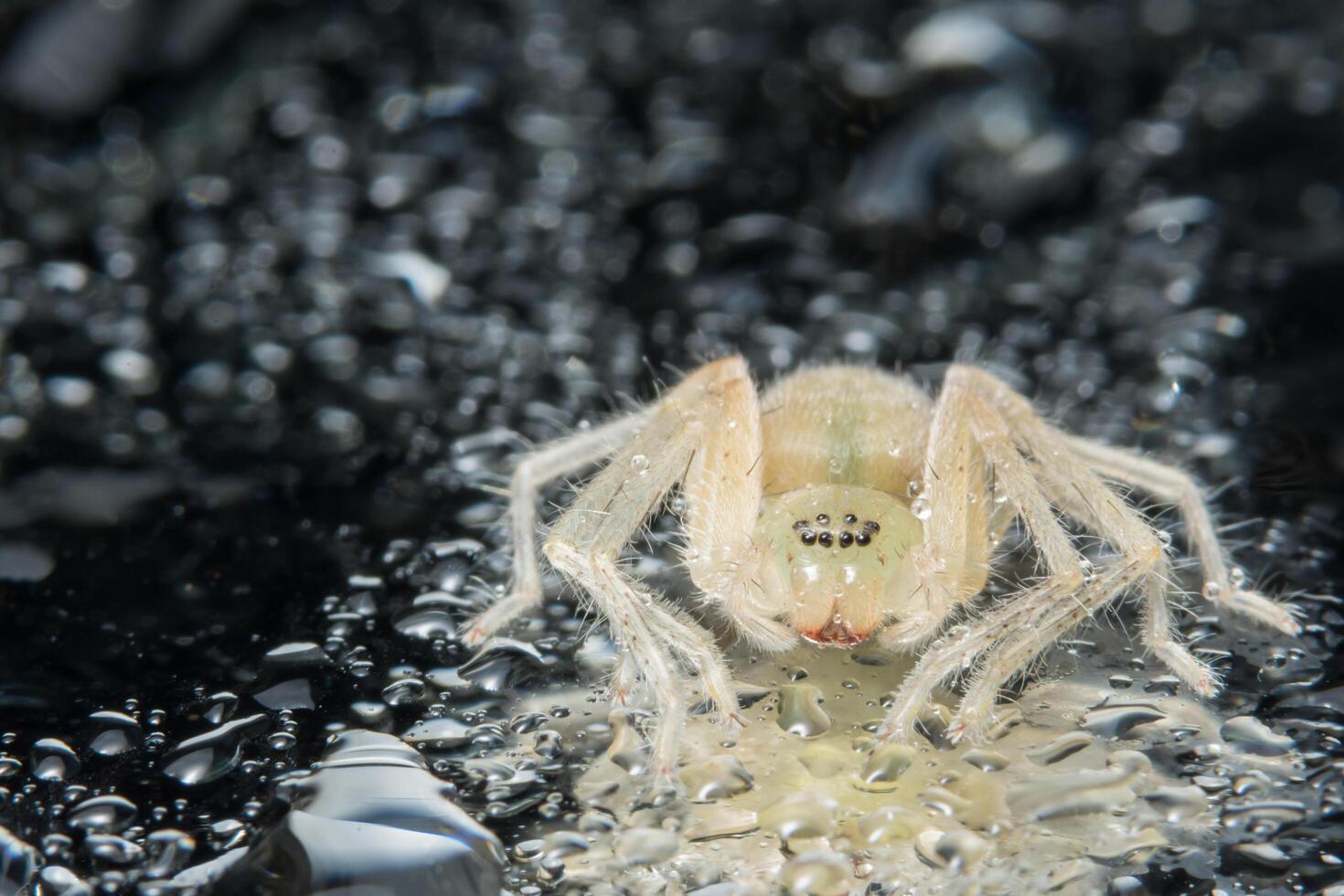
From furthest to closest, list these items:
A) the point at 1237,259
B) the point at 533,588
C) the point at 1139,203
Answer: the point at 1139,203 < the point at 1237,259 < the point at 533,588

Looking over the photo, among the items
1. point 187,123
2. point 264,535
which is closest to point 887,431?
point 264,535

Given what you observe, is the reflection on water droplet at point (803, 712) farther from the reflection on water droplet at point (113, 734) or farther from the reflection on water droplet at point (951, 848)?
the reflection on water droplet at point (113, 734)

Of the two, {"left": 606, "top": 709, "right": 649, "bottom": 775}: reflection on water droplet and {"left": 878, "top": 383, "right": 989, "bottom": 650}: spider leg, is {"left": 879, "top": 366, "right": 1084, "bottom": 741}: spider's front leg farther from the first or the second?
{"left": 606, "top": 709, "right": 649, "bottom": 775}: reflection on water droplet

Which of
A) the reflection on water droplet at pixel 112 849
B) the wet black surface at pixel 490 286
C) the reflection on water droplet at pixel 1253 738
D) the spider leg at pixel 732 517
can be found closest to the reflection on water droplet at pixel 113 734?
the wet black surface at pixel 490 286

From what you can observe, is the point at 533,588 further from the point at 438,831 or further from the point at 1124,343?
the point at 1124,343

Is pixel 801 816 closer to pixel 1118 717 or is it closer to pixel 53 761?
pixel 1118 717

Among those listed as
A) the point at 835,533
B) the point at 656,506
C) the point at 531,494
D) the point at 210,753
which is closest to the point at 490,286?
the point at 531,494
